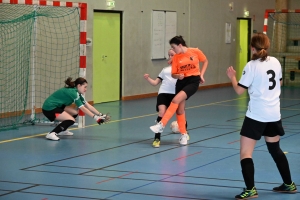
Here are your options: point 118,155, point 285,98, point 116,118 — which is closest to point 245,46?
point 285,98

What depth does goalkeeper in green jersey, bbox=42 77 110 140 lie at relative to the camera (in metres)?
9.74

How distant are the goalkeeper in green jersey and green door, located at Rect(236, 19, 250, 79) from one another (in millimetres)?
13161

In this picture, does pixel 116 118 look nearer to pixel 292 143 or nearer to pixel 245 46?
pixel 292 143

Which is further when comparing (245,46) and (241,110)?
(245,46)

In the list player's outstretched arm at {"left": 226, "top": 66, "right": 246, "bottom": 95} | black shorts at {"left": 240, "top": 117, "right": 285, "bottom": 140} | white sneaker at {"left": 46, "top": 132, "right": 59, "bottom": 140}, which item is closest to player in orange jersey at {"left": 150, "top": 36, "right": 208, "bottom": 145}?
white sneaker at {"left": 46, "top": 132, "right": 59, "bottom": 140}

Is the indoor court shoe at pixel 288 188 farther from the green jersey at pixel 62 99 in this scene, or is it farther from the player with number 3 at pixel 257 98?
the green jersey at pixel 62 99

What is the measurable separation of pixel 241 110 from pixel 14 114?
496 centimetres

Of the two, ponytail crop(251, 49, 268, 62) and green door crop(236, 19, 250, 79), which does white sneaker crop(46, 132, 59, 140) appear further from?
green door crop(236, 19, 250, 79)

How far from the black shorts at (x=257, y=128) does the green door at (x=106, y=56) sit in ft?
32.4

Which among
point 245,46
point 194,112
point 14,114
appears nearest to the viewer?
point 14,114

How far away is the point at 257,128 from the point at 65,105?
5.08 m

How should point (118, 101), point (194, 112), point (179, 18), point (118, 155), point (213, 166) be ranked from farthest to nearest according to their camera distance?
point (179, 18)
point (118, 101)
point (194, 112)
point (118, 155)
point (213, 166)

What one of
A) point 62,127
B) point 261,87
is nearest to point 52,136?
point 62,127

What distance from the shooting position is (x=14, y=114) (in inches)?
494
